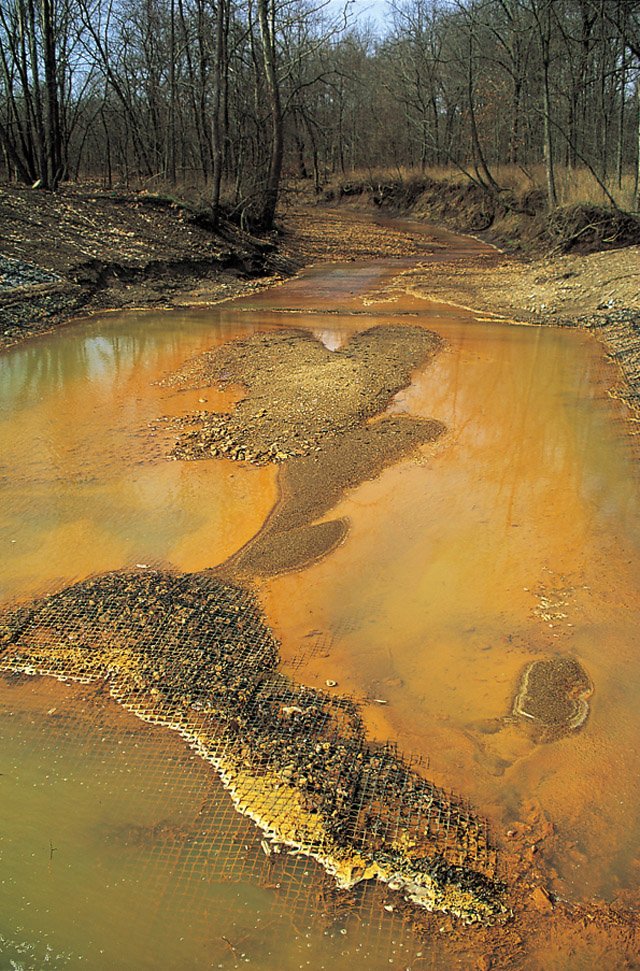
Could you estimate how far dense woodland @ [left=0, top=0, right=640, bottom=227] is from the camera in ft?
53.7

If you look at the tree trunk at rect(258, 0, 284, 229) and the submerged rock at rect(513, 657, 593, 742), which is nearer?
the submerged rock at rect(513, 657, 593, 742)

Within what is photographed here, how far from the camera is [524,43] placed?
21.0m

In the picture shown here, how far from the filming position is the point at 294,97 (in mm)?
25969

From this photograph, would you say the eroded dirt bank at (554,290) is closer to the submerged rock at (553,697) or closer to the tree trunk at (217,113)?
the tree trunk at (217,113)

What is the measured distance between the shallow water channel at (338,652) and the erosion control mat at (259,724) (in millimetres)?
93

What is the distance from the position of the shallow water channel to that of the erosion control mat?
0.09 metres

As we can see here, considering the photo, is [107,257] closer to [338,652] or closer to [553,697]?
[338,652]

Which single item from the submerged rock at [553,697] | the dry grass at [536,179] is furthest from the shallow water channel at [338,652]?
the dry grass at [536,179]

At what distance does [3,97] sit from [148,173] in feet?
16.4

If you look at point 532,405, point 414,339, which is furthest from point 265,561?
point 414,339

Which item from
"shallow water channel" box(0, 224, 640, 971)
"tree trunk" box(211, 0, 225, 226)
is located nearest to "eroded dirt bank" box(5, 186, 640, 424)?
"tree trunk" box(211, 0, 225, 226)

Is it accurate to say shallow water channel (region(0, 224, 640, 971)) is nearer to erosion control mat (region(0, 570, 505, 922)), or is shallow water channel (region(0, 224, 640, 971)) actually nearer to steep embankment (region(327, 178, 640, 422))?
erosion control mat (region(0, 570, 505, 922))

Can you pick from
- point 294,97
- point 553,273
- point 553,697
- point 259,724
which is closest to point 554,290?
point 553,273

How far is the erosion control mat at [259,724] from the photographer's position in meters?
2.51
